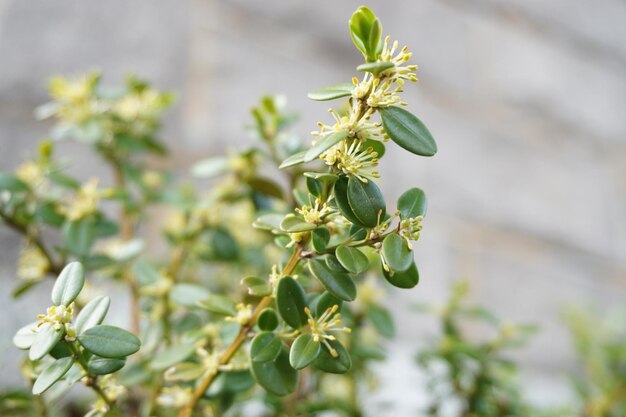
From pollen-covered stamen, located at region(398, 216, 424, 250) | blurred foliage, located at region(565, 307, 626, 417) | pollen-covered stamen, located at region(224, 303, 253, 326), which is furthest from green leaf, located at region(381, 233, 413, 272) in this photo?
blurred foliage, located at region(565, 307, 626, 417)

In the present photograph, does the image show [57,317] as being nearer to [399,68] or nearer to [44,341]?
[44,341]

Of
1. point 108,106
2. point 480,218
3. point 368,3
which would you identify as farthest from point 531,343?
point 108,106

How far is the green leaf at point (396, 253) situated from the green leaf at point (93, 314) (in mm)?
161

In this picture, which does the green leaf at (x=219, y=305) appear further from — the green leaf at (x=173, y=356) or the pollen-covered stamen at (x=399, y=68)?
the pollen-covered stamen at (x=399, y=68)

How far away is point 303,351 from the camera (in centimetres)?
35

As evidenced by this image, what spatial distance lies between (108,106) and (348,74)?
81 centimetres

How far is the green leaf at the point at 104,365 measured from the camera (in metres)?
0.35

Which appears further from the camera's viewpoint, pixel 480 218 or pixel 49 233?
pixel 480 218

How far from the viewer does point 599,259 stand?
164 centimetres

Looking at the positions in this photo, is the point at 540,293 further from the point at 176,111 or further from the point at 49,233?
the point at 49,233

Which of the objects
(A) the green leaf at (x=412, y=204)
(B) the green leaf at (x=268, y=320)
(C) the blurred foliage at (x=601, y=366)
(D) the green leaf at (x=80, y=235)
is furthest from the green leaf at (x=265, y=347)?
(C) the blurred foliage at (x=601, y=366)

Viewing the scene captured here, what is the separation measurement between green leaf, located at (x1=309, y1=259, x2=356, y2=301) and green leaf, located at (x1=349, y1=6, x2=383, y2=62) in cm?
12

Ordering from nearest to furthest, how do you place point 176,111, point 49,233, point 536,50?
point 49,233 < point 176,111 < point 536,50

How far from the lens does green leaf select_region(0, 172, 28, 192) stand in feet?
1.61
